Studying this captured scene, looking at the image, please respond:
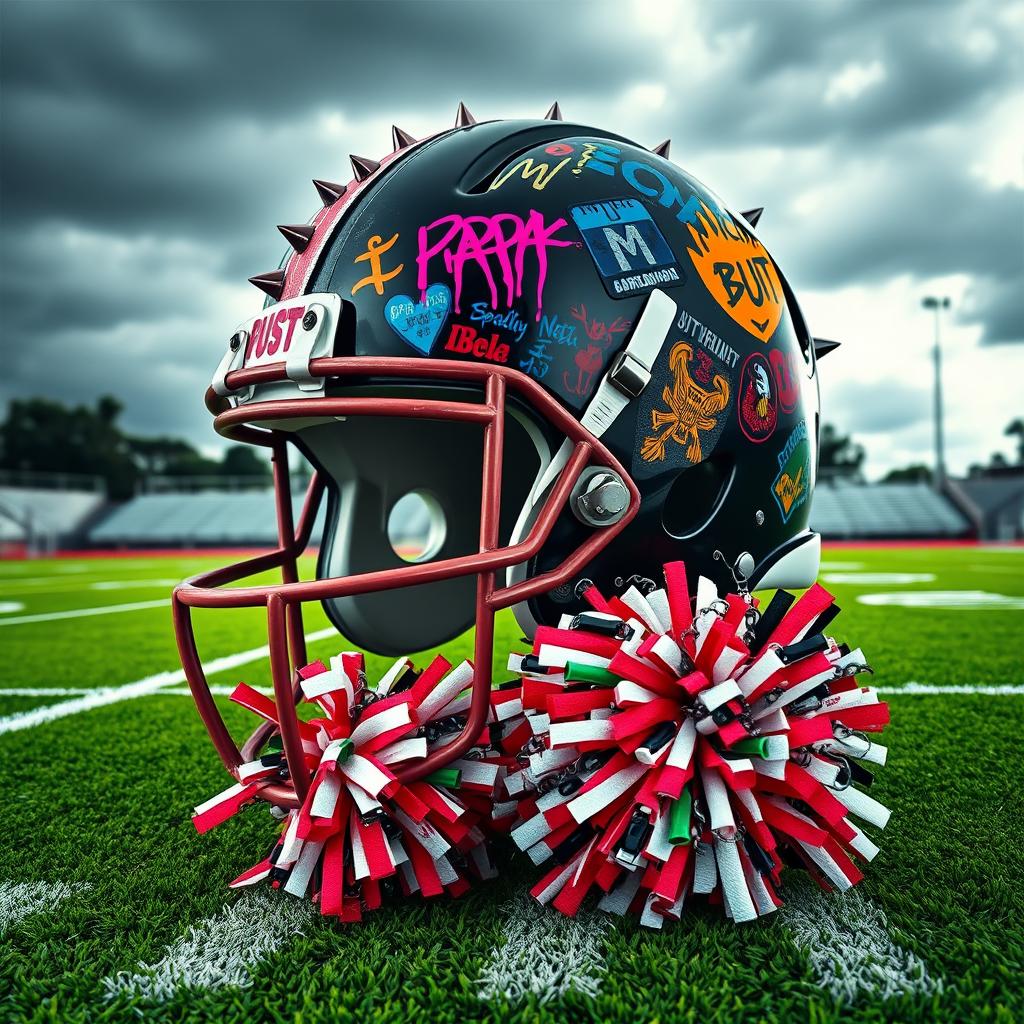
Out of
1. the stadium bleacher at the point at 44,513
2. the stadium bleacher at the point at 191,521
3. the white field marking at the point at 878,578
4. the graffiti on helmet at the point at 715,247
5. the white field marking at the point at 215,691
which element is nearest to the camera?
the graffiti on helmet at the point at 715,247

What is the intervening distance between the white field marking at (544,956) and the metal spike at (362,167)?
3.91 feet

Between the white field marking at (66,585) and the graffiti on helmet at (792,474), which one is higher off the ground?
the graffiti on helmet at (792,474)

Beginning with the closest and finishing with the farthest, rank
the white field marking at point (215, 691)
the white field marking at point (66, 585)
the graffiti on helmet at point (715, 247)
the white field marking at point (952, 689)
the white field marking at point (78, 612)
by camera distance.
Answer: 1. the graffiti on helmet at point (715, 247)
2. the white field marking at point (952, 689)
3. the white field marking at point (215, 691)
4. the white field marking at point (78, 612)
5. the white field marking at point (66, 585)

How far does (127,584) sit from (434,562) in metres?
8.96

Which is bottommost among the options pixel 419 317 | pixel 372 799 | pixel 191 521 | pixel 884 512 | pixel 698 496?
pixel 191 521

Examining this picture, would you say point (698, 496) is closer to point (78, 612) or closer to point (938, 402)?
point (78, 612)

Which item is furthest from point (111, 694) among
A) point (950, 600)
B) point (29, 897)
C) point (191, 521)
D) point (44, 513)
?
point (44, 513)

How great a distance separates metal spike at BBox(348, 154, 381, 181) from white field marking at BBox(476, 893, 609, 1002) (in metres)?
1.19

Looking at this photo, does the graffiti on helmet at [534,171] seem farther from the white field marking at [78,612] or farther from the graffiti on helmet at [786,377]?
the white field marking at [78,612]

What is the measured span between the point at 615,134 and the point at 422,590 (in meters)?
1.02

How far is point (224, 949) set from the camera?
1.08 meters

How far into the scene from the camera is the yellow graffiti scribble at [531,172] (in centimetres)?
138

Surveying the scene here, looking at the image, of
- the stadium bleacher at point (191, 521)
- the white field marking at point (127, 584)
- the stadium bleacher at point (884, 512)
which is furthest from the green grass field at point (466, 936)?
the stadium bleacher at point (191, 521)

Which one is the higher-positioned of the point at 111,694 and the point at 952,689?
the point at 952,689
